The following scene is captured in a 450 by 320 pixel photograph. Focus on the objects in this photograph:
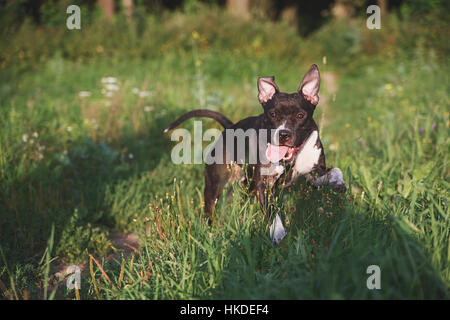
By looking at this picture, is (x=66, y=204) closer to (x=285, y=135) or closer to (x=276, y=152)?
(x=276, y=152)

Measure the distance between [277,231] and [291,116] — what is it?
0.82 meters

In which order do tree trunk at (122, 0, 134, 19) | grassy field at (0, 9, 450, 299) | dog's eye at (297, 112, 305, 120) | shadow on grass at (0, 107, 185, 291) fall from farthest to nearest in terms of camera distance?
tree trunk at (122, 0, 134, 19), shadow on grass at (0, 107, 185, 291), dog's eye at (297, 112, 305, 120), grassy field at (0, 9, 450, 299)

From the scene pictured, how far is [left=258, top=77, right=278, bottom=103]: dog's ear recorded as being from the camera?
114 inches

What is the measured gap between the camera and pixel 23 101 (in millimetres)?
6383

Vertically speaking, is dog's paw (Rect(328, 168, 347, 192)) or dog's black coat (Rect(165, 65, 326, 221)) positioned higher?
dog's black coat (Rect(165, 65, 326, 221))

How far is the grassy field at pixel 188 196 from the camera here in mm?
2186

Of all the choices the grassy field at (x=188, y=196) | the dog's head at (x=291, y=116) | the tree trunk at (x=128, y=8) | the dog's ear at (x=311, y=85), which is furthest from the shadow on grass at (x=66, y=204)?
the tree trunk at (x=128, y=8)

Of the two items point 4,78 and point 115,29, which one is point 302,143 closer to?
point 4,78

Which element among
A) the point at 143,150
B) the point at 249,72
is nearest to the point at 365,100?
the point at 249,72

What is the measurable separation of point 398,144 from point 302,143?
2.38 meters

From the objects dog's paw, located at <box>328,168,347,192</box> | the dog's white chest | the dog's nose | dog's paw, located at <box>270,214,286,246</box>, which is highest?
the dog's nose

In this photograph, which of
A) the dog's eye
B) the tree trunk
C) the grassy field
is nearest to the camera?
the grassy field

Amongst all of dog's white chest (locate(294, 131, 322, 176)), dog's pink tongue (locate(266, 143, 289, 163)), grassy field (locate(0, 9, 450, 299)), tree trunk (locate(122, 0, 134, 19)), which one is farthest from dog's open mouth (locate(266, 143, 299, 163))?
tree trunk (locate(122, 0, 134, 19))

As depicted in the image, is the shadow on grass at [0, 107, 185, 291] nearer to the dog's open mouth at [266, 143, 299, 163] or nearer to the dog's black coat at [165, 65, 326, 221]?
the dog's black coat at [165, 65, 326, 221]
